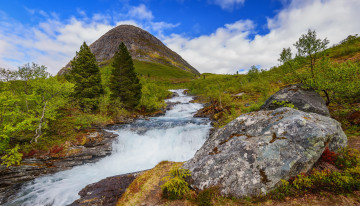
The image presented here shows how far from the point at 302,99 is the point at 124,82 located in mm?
31082

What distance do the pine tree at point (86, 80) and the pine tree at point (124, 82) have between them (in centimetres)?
473

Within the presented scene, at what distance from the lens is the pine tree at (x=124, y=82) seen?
32281 mm

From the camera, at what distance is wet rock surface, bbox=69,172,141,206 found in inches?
363

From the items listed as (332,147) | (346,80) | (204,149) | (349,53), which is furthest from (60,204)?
(349,53)

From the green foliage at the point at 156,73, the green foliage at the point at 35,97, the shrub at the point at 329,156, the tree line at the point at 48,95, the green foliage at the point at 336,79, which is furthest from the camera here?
the green foliage at the point at 156,73

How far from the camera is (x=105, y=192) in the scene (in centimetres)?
1016

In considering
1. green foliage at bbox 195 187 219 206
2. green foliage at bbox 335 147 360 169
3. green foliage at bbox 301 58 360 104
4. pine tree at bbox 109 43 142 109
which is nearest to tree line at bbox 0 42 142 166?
pine tree at bbox 109 43 142 109

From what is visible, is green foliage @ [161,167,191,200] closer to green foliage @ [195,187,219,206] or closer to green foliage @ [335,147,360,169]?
green foliage @ [195,187,219,206]

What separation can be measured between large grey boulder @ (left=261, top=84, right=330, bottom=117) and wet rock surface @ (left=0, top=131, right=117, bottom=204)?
65.3 feet

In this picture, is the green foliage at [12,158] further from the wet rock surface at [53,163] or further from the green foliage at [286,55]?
the green foliage at [286,55]

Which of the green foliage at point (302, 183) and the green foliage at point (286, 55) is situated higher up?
the green foliage at point (286, 55)

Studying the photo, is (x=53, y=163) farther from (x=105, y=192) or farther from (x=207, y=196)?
(x=207, y=196)

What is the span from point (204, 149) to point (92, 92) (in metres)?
25.7

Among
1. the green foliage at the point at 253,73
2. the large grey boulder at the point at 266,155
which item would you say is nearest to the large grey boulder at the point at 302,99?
the large grey boulder at the point at 266,155
